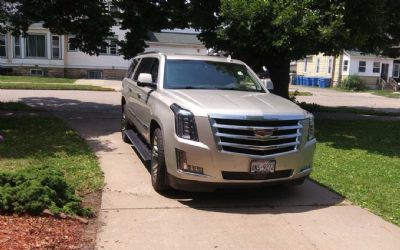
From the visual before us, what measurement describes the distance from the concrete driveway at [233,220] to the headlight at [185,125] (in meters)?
0.91

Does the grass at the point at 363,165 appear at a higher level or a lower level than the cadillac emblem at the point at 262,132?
lower

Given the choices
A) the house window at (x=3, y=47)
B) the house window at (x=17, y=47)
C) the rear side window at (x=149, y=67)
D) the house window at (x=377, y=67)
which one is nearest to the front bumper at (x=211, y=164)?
the rear side window at (x=149, y=67)

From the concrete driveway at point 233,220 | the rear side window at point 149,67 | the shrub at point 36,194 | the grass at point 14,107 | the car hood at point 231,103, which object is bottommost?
the concrete driveway at point 233,220

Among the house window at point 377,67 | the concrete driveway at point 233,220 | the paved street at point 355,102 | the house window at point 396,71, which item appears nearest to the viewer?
the concrete driveway at point 233,220

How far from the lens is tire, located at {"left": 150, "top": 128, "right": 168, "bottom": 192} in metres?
6.37

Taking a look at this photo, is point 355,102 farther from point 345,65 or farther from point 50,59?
point 50,59

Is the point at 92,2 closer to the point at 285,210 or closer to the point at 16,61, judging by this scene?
the point at 285,210

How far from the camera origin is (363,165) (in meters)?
8.94

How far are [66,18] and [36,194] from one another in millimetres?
9367

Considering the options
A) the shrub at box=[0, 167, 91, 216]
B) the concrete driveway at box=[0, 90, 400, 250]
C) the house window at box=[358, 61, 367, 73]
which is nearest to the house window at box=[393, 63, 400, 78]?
the house window at box=[358, 61, 367, 73]

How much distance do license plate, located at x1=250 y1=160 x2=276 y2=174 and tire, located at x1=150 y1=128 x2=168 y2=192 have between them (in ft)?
3.83

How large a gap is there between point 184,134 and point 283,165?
1323 mm

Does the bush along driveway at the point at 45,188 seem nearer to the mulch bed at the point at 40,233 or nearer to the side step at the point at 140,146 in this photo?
the mulch bed at the point at 40,233

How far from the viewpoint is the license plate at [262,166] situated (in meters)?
5.98
